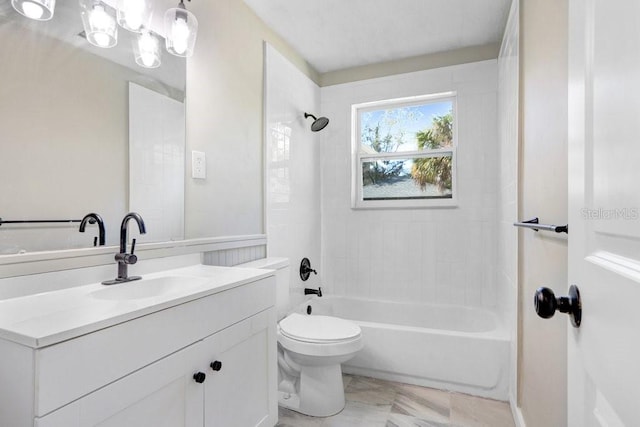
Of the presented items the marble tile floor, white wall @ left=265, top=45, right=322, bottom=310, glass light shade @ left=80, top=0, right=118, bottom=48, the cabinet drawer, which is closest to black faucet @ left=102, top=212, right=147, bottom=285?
the cabinet drawer

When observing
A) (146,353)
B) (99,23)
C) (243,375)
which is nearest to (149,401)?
(146,353)

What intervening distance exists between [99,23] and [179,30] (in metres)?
0.35

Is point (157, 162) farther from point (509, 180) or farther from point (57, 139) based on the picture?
point (509, 180)

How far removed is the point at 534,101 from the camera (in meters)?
1.46

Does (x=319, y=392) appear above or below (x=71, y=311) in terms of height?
below

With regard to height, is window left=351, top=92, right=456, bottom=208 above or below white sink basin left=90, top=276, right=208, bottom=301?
above

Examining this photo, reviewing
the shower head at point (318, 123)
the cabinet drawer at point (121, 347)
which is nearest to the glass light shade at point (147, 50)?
the cabinet drawer at point (121, 347)

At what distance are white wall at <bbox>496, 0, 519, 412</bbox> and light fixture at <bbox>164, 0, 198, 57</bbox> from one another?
5.47 ft

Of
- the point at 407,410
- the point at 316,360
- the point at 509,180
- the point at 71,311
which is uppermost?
the point at 509,180

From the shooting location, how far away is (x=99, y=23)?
4.06ft

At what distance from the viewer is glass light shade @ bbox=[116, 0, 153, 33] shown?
4.33 ft

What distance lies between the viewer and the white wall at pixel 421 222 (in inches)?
102

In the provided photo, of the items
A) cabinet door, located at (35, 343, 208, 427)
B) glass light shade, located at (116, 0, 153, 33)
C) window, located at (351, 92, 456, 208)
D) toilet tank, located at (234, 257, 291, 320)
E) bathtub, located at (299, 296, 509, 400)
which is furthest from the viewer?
window, located at (351, 92, 456, 208)

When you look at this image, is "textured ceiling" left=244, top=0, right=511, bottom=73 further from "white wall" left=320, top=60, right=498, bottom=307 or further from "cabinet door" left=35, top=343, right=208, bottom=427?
"cabinet door" left=35, top=343, right=208, bottom=427
